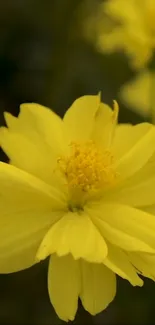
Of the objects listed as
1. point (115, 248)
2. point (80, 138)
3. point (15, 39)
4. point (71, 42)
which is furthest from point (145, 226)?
→ point (15, 39)

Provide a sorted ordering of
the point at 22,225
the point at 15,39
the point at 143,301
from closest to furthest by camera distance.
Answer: the point at 22,225 → the point at 143,301 → the point at 15,39

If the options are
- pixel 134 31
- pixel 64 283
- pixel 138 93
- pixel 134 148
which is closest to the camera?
pixel 64 283

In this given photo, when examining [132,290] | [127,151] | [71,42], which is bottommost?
[132,290]

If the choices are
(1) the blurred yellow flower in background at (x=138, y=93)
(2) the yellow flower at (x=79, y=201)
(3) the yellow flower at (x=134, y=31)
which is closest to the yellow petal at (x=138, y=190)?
(2) the yellow flower at (x=79, y=201)

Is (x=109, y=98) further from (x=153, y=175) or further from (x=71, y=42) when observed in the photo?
(x=153, y=175)

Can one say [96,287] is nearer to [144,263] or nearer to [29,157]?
[144,263]

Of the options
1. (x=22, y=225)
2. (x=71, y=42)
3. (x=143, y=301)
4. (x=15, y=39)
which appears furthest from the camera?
(x=15, y=39)

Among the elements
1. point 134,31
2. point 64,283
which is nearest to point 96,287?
point 64,283
